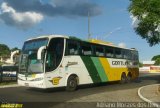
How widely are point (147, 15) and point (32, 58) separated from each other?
8132 mm

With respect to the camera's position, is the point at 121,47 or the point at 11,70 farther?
the point at 11,70

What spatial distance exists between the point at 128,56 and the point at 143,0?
932 cm

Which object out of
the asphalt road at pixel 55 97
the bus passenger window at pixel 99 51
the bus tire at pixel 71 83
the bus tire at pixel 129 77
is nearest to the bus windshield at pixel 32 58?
the asphalt road at pixel 55 97

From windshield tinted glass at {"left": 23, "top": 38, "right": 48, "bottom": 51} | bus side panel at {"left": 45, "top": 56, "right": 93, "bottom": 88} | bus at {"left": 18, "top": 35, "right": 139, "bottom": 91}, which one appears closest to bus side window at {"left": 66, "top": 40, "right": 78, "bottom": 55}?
bus at {"left": 18, "top": 35, "right": 139, "bottom": 91}

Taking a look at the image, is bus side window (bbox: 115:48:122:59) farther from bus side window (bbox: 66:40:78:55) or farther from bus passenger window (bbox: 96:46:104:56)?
bus side window (bbox: 66:40:78:55)

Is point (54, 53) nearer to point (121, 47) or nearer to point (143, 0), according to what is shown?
point (143, 0)

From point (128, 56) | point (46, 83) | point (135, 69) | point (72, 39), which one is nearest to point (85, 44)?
point (72, 39)

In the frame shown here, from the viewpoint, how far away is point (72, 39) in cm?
2345

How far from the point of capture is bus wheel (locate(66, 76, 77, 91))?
23.0 m

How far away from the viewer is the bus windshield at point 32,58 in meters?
21.1

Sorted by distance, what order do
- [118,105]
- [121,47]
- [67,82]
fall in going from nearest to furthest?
[118,105], [67,82], [121,47]

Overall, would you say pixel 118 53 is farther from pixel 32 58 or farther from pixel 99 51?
pixel 32 58

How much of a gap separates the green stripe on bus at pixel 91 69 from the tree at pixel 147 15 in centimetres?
439

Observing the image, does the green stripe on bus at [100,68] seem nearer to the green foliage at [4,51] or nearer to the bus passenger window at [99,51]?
the bus passenger window at [99,51]
